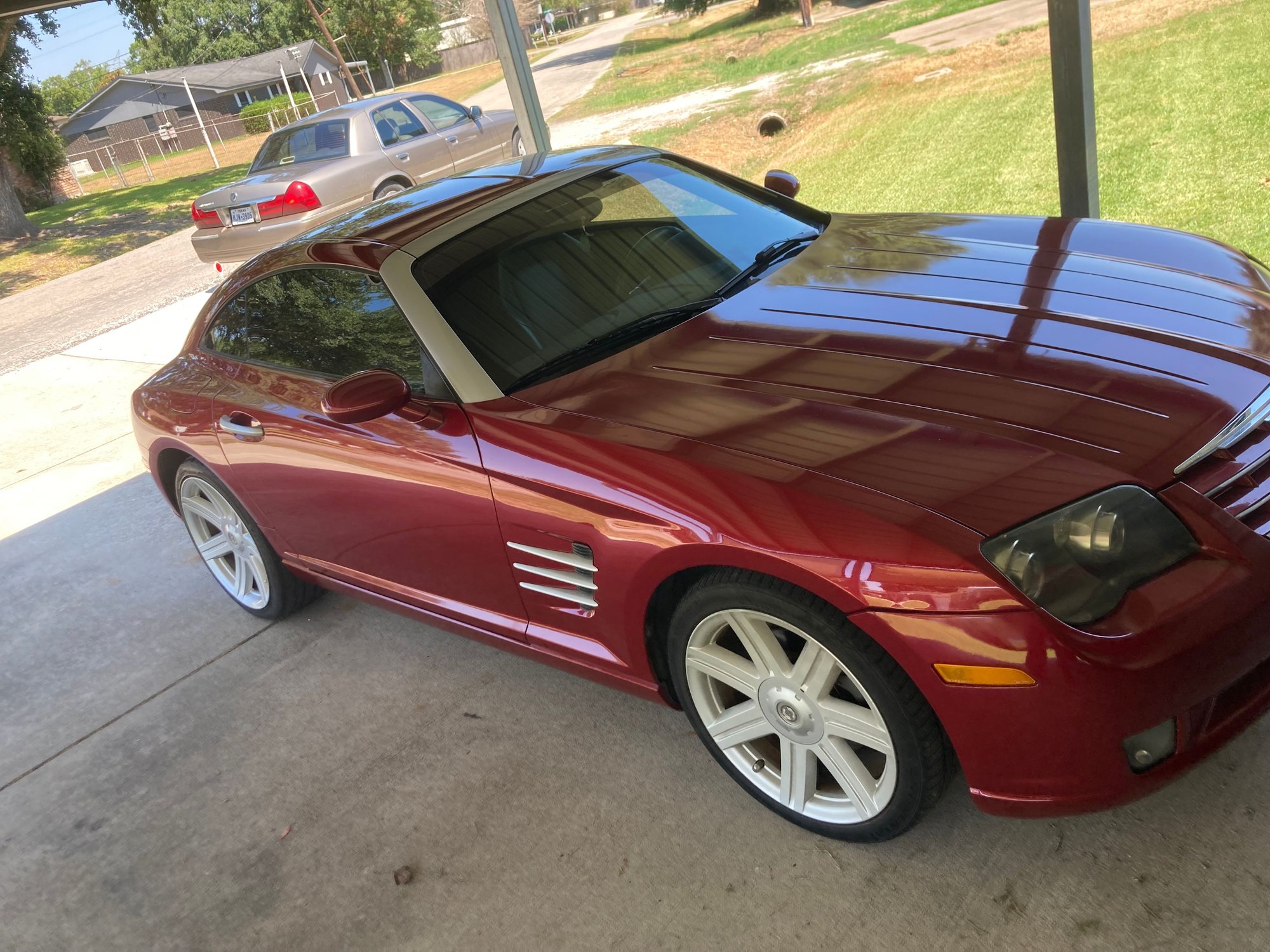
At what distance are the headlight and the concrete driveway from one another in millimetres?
726

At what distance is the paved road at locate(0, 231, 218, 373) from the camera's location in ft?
39.0

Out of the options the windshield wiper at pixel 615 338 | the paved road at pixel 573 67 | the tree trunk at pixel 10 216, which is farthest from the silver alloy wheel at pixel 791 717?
the tree trunk at pixel 10 216

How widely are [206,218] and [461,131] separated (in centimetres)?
315

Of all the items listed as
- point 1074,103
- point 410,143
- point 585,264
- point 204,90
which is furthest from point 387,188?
point 204,90

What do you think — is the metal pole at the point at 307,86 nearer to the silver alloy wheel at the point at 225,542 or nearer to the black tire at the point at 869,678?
the silver alloy wheel at the point at 225,542

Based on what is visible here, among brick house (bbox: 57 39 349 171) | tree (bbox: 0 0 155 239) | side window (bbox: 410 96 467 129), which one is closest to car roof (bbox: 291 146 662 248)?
side window (bbox: 410 96 467 129)

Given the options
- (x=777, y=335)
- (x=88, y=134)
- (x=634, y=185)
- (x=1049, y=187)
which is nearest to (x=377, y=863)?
(x=777, y=335)

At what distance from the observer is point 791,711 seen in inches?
94.1

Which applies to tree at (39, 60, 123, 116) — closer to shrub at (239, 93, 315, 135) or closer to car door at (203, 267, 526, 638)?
shrub at (239, 93, 315, 135)

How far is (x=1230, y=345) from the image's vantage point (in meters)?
2.43

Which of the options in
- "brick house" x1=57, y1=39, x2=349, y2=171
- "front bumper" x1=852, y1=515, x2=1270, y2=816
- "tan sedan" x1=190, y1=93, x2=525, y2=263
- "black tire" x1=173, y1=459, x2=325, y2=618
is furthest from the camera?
"brick house" x1=57, y1=39, x2=349, y2=171

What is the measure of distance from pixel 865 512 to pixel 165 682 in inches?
123

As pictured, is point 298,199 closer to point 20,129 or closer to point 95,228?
point 95,228

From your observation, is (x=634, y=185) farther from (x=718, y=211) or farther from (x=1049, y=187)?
(x=1049, y=187)
